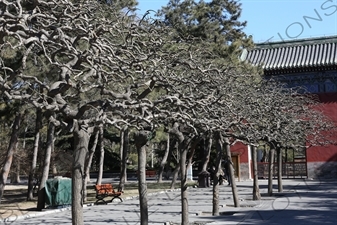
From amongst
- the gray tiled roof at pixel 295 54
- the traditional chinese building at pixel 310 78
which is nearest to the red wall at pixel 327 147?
the traditional chinese building at pixel 310 78

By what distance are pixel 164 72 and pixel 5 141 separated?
71.2 ft

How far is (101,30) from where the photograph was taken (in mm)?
8492

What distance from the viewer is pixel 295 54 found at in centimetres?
3712

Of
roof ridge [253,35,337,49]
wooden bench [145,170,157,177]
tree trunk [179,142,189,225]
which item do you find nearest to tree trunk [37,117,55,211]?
tree trunk [179,142,189,225]

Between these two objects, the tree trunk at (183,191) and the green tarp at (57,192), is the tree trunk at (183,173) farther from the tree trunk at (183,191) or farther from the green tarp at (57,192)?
the green tarp at (57,192)

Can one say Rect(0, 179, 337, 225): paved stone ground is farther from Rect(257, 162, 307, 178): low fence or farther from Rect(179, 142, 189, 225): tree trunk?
Rect(257, 162, 307, 178): low fence

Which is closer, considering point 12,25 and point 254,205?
point 12,25

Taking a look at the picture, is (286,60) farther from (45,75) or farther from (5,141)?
(45,75)

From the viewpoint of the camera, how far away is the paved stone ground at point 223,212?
50.8 ft

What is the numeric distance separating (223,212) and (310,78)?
1996cm

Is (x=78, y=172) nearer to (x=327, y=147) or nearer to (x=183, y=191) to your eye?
(x=183, y=191)

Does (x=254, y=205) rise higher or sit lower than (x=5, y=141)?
lower

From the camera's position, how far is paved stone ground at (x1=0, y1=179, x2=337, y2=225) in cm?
1547

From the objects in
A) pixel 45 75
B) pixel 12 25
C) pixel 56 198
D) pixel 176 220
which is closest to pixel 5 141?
pixel 56 198
